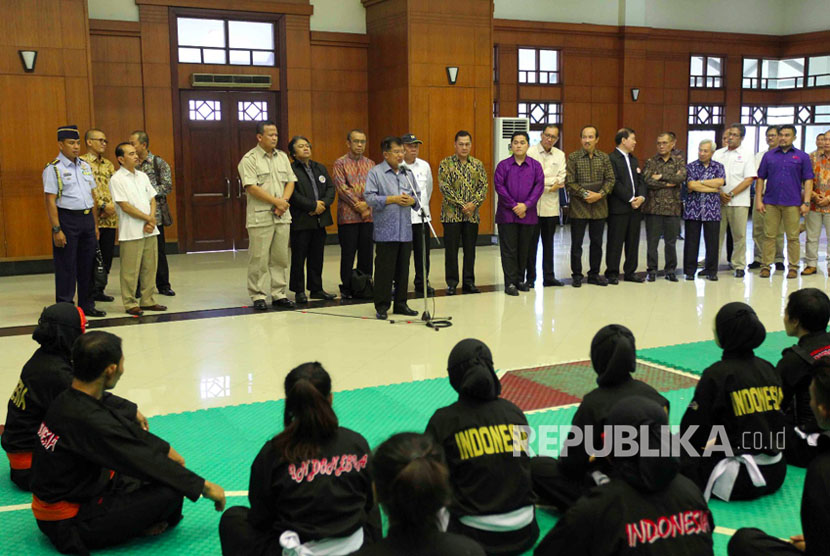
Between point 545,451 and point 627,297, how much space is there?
441 centimetres

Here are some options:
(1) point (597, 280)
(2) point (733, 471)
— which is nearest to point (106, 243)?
(1) point (597, 280)

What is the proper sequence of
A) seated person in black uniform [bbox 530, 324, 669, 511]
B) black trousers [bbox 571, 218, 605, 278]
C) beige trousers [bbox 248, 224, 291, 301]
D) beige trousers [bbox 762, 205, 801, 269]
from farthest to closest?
beige trousers [bbox 762, 205, 801, 269], black trousers [bbox 571, 218, 605, 278], beige trousers [bbox 248, 224, 291, 301], seated person in black uniform [bbox 530, 324, 669, 511]

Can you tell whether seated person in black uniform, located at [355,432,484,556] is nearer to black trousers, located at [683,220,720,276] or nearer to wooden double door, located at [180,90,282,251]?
black trousers, located at [683,220,720,276]

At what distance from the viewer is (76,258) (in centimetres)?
725

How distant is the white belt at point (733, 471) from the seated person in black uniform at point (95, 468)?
1.97 m

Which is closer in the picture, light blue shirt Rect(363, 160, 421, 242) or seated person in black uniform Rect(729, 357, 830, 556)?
seated person in black uniform Rect(729, 357, 830, 556)

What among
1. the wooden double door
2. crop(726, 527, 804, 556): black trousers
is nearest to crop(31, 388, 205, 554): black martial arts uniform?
crop(726, 527, 804, 556): black trousers

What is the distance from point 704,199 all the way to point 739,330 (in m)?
5.93

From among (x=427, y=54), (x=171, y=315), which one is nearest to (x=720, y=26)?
(x=427, y=54)

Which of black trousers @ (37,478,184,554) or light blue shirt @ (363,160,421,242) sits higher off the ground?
light blue shirt @ (363,160,421,242)

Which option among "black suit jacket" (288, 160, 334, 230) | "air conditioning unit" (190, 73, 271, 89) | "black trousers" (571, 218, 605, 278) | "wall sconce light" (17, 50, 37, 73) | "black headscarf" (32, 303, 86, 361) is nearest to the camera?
"black headscarf" (32, 303, 86, 361)

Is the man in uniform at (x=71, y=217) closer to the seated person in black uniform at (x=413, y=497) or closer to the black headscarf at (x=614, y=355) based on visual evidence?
the black headscarf at (x=614, y=355)

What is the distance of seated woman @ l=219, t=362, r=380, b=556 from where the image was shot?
8.14 ft

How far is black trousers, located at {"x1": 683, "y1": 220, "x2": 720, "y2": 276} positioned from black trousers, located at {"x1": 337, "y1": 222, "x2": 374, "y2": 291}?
345 centimetres
